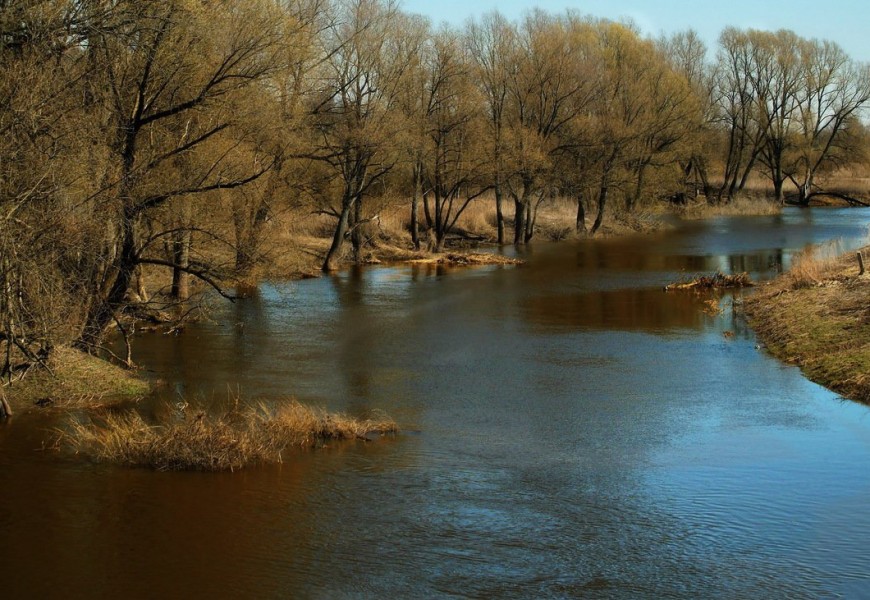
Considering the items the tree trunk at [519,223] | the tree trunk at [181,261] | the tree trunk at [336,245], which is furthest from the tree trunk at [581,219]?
the tree trunk at [181,261]

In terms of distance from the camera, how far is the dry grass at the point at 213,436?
12.0 metres

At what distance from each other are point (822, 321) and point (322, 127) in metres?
22.1

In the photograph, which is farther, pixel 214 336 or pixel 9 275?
pixel 214 336

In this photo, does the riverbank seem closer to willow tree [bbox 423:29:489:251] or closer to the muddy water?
the muddy water

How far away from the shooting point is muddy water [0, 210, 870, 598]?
29.7 ft

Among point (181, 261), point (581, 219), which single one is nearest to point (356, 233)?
point (181, 261)

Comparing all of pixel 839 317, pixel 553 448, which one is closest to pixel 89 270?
pixel 553 448

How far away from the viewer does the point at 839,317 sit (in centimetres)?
2062

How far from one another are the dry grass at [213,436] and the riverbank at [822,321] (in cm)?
879

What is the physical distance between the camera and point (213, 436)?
12125mm

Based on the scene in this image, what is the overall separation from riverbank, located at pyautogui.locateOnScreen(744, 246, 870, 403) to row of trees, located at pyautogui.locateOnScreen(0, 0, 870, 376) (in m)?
12.2

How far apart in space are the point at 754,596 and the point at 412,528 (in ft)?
12.0

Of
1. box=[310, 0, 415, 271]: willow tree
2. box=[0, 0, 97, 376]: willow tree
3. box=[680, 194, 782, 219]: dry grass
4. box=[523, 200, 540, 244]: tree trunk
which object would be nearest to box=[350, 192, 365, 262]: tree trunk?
box=[310, 0, 415, 271]: willow tree

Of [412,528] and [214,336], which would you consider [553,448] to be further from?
[214,336]
